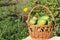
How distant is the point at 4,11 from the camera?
6.95 meters

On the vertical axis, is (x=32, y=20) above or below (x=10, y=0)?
above

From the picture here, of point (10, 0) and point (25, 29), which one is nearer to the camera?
point (25, 29)

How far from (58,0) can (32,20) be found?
6.03 ft

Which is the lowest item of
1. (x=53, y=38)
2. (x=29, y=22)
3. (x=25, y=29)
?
(x=25, y=29)

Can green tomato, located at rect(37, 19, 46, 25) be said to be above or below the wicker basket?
above

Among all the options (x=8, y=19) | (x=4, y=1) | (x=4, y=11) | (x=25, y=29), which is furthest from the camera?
(x=4, y=1)

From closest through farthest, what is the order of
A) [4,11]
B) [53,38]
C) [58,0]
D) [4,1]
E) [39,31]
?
1. [39,31]
2. [53,38]
3. [58,0]
4. [4,11]
5. [4,1]

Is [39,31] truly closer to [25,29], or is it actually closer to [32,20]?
[32,20]

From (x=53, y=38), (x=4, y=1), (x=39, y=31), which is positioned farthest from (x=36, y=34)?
(x=4, y=1)

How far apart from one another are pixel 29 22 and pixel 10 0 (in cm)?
467

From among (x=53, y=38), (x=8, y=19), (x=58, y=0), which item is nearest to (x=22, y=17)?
(x=8, y=19)

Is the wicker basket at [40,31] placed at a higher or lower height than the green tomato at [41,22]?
lower

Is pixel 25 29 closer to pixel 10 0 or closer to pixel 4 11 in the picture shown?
pixel 4 11

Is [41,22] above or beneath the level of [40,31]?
above
